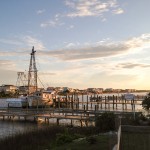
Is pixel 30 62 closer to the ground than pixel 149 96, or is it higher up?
higher up

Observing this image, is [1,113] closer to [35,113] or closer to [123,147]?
[35,113]

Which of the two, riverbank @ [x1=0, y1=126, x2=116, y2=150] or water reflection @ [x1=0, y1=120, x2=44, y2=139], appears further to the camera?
water reflection @ [x1=0, y1=120, x2=44, y2=139]

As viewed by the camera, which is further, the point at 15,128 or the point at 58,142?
the point at 15,128

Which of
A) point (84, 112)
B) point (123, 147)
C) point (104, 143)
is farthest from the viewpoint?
point (84, 112)

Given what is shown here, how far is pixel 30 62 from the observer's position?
11088cm

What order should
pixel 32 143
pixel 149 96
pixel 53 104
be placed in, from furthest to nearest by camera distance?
pixel 53 104, pixel 149 96, pixel 32 143

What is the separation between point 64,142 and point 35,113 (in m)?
37.1

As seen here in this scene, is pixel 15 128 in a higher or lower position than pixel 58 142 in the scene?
lower

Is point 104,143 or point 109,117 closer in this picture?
point 104,143

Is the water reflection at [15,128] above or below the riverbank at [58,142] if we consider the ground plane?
below

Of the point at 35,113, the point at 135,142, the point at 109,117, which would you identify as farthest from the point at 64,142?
the point at 35,113

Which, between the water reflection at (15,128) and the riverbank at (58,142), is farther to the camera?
the water reflection at (15,128)

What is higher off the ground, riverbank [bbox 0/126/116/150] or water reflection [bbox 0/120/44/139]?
riverbank [bbox 0/126/116/150]

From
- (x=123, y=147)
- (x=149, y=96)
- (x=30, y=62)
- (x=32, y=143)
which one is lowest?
(x=32, y=143)
